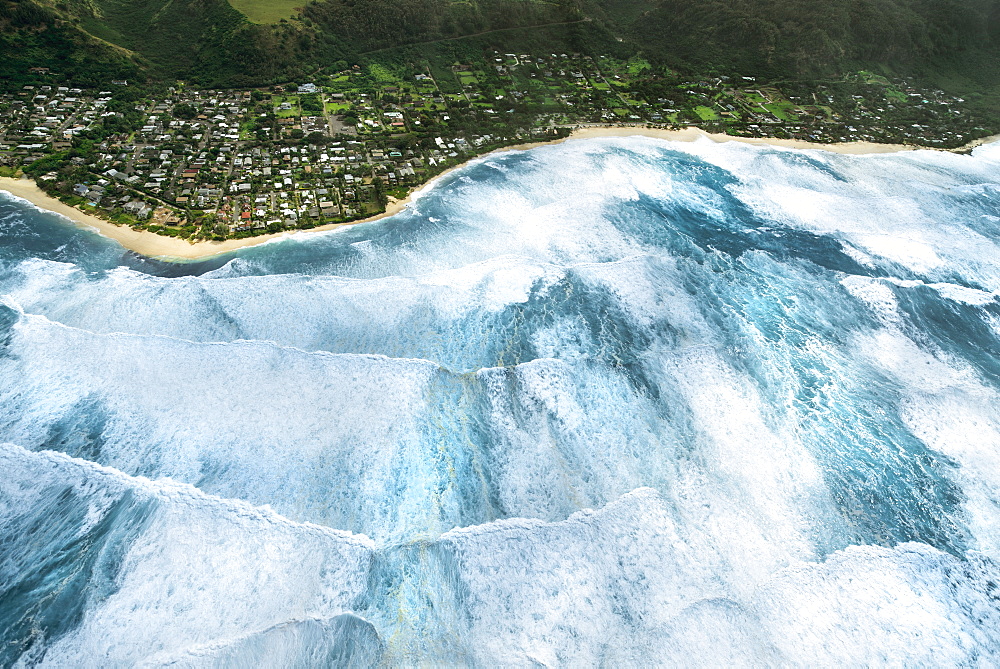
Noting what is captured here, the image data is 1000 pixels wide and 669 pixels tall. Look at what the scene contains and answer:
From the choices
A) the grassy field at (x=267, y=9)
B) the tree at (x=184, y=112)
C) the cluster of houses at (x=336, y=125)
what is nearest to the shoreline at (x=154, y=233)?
the cluster of houses at (x=336, y=125)

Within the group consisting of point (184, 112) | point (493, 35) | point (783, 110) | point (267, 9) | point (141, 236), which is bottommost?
point (141, 236)

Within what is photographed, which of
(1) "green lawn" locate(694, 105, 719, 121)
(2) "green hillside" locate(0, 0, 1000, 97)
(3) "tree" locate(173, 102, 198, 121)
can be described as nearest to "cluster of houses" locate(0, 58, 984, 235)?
(3) "tree" locate(173, 102, 198, 121)

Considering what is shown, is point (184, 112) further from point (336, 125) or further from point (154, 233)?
point (154, 233)

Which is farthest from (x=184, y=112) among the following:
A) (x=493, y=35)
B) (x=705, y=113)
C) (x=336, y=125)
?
(x=705, y=113)

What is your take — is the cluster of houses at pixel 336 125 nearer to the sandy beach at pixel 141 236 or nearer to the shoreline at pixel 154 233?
the shoreline at pixel 154 233

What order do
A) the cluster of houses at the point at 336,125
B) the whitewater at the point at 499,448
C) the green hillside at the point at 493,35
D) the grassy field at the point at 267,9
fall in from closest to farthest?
the whitewater at the point at 499,448
the cluster of houses at the point at 336,125
the green hillside at the point at 493,35
the grassy field at the point at 267,9

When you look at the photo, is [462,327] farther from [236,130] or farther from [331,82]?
[331,82]
